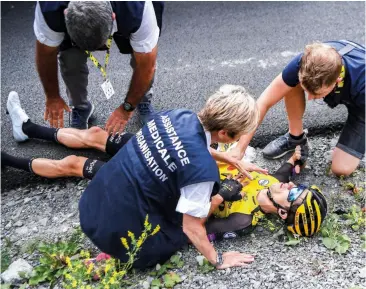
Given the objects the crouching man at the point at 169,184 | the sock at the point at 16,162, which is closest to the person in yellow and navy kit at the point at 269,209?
the crouching man at the point at 169,184

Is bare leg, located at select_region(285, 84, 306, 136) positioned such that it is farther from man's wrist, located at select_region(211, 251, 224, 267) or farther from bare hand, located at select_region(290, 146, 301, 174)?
man's wrist, located at select_region(211, 251, 224, 267)

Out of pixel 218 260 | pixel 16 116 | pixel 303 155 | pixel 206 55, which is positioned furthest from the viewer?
pixel 206 55

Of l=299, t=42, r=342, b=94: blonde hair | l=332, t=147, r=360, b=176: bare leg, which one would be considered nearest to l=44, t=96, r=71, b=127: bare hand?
l=299, t=42, r=342, b=94: blonde hair

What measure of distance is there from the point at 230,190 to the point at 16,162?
169 centimetres

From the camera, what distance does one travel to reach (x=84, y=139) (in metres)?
4.03

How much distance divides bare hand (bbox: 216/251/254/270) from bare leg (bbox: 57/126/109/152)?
4.83 feet

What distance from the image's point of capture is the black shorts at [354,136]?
12.4 feet

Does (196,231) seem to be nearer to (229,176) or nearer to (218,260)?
(218,260)

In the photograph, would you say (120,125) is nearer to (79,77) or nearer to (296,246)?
(79,77)

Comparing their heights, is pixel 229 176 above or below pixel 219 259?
above

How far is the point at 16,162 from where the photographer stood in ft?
12.5

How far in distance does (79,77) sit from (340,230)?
7.62 feet

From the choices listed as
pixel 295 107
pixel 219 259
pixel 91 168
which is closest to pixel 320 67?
pixel 295 107

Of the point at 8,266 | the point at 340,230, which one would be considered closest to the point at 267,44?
the point at 340,230
